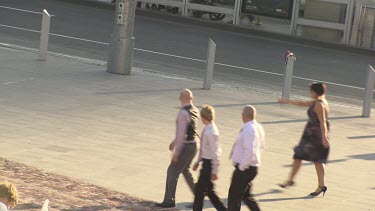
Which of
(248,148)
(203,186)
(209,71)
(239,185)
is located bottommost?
(203,186)

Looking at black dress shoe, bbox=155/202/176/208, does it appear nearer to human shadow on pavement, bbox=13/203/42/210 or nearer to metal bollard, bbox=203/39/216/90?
human shadow on pavement, bbox=13/203/42/210

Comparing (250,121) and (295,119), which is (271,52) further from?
(250,121)

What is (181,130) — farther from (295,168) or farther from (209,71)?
(209,71)

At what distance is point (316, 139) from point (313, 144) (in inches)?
3.2

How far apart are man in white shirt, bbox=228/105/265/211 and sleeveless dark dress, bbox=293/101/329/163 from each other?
6.31ft

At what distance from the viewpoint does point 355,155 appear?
15578 millimetres

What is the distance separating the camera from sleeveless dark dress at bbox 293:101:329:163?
40.6 feet

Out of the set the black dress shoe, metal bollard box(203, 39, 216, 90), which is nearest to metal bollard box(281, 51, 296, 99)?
metal bollard box(203, 39, 216, 90)

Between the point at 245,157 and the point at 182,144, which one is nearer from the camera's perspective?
the point at 245,157

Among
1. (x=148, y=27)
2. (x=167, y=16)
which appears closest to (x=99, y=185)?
(x=148, y=27)

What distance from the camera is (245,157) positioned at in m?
10.4

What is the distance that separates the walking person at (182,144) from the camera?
36.8ft

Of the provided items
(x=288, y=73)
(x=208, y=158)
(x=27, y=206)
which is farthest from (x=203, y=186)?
(x=288, y=73)

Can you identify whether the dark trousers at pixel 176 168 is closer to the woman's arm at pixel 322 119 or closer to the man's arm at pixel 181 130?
the man's arm at pixel 181 130
